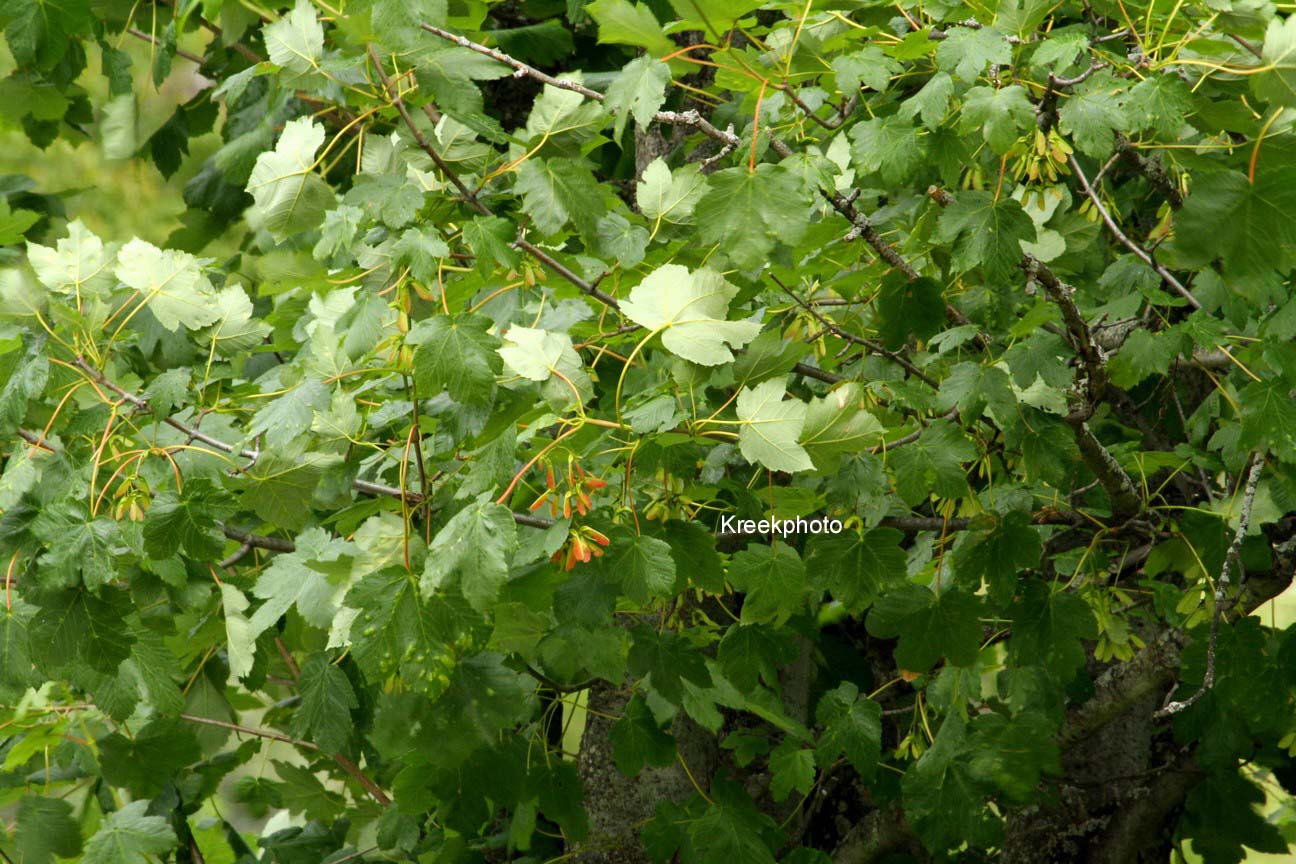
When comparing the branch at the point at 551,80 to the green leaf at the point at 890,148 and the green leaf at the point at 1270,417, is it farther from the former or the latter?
the green leaf at the point at 1270,417

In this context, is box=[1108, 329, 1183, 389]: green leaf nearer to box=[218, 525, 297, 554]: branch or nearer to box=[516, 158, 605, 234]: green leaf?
box=[516, 158, 605, 234]: green leaf

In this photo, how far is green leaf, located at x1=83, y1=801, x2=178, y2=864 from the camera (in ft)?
6.18

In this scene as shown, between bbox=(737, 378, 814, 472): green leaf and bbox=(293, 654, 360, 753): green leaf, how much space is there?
0.51 m

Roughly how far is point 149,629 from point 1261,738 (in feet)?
6.59

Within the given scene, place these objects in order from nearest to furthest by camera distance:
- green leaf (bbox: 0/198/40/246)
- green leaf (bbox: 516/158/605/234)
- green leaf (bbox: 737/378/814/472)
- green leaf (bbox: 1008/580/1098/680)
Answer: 1. green leaf (bbox: 737/378/814/472)
2. green leaf (bbox: 516/158/605/234)
3. green leaf (bbox: 1008/580/1098/680)
4. green leaf (bbox: 0/198/40/246)

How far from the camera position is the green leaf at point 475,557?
1030mm

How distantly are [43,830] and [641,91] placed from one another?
1.40 metres

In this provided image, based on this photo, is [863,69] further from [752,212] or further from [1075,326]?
[1075,326]

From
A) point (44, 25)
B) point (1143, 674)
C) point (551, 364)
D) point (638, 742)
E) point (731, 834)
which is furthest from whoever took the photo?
point (44, 25)

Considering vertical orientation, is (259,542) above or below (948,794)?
above

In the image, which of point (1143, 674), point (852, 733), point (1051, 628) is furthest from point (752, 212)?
point (1143, 674)

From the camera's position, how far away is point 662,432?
1.15 meters

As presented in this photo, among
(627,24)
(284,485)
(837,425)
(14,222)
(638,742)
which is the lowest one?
(638,742)

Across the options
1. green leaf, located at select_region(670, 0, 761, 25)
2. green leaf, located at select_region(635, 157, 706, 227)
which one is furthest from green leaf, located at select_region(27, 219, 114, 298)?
green leaf, located at select_region(670, 0, 761, 25)
